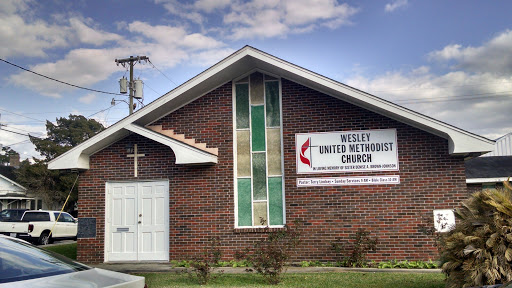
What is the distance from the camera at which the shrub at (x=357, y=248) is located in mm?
12020

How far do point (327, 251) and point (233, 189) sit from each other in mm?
2961

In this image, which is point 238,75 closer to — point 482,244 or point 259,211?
point 259,211

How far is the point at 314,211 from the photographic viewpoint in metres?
12.6

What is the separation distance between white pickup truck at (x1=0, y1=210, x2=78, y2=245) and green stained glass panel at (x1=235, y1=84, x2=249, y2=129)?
43.6 ft

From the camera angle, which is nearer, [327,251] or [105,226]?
[327,251]

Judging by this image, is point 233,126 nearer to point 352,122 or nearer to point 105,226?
point 352,122

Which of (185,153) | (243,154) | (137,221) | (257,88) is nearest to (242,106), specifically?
(257,88)

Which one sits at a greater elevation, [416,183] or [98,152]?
[98,152]

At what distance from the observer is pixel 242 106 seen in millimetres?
13523

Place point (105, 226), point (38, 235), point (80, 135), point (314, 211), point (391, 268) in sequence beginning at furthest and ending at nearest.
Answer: point (80, 135)
point (38, 235)
point (105, 226)
point (314, 211)
point (391, 268)

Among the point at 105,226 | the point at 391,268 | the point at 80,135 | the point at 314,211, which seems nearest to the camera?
the point at 391,268

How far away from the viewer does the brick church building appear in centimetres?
1230

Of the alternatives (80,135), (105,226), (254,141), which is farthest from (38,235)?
(80,135)

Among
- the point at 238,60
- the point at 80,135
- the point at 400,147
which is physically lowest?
the point at 400,147
